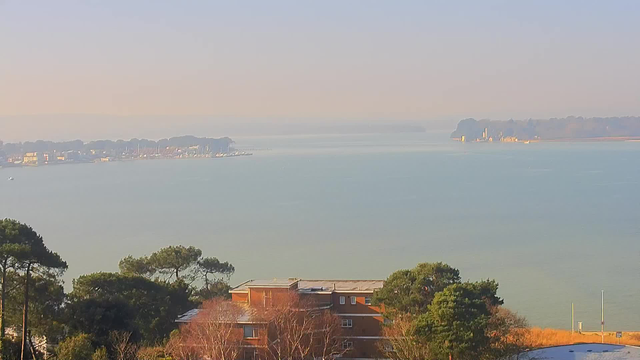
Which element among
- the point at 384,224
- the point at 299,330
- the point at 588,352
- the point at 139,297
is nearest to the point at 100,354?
the point at 139,297

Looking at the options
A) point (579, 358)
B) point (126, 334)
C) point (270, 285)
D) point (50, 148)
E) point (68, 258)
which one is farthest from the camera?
point (50, 148)

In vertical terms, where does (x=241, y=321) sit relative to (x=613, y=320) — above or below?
above

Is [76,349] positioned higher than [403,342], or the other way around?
[76,349]

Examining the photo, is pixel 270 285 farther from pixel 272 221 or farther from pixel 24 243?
A: pixel 272 221

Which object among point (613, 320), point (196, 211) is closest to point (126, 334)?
point (613, 320)

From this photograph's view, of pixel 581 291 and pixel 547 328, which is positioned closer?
pixel 547 328

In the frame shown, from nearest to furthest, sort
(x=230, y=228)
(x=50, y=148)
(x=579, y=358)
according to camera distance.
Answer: (x=579, y=358)
(x=230, y=228)
(x=50, y=148)

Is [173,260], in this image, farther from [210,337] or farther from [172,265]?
[210,337]
